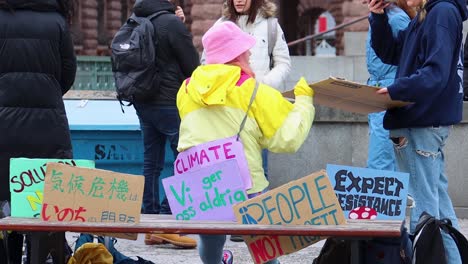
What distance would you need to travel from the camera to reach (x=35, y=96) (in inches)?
281

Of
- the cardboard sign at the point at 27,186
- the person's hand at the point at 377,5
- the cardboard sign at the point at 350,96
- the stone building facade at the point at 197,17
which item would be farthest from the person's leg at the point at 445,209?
the stone building facade at the point at 197,17

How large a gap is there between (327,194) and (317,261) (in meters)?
0.67

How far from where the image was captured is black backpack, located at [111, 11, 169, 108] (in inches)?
337

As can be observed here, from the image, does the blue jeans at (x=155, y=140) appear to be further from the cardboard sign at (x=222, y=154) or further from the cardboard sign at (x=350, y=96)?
the cardboard sign at (x=222, y=154)

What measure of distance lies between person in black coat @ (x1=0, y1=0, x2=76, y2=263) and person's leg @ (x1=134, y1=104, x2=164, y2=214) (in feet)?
5.16

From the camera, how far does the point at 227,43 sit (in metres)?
6.25

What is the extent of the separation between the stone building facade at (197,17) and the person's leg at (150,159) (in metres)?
18.8

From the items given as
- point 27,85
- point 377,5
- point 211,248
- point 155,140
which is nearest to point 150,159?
point 155,140

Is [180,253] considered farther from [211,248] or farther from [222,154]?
[222,154]

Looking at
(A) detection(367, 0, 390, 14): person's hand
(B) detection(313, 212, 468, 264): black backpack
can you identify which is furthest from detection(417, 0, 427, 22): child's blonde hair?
(B) detection(313, 212, 468, 264): black backpack

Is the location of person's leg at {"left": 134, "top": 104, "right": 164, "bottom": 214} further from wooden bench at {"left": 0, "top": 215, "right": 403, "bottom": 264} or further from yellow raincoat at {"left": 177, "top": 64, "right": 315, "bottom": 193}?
wooden bench at {"left": 0, "top": 215, "right": 403, "bottom": 264}

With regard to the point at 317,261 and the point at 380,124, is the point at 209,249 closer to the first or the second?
the point at 317,261

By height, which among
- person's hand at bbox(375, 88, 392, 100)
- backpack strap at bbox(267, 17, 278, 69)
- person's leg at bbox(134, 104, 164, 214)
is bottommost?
person's leg at bbox(134, 104, 164, 214)

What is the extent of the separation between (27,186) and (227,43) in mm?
1161
